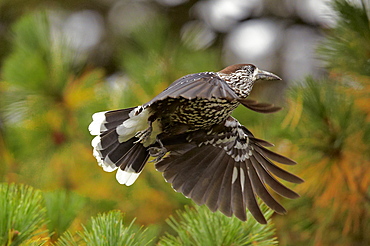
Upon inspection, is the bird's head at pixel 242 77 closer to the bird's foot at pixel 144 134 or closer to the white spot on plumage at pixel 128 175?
the bird's foot at pixel 144 134

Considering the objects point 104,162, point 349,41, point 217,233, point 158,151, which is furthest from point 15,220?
point 349,41

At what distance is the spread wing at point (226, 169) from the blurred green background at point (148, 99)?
21 centimetres

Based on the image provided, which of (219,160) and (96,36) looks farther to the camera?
(96,36)

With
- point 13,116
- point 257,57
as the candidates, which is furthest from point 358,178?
point 257,57

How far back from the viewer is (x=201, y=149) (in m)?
2.63

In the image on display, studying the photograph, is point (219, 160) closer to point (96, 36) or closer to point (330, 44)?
point (330, 44)

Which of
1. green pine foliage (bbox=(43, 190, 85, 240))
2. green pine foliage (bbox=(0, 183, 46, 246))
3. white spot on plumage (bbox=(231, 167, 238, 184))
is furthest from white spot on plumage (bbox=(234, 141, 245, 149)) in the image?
green pine foliage (bbox=(0, 183, 46, 246))

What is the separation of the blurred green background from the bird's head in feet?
0.57

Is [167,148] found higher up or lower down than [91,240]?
lower down

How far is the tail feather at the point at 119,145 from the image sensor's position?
2.48 m

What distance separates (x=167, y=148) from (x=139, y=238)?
0.86 metres

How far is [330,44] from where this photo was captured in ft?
8.22

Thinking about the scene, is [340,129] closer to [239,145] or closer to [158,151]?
[239,145]

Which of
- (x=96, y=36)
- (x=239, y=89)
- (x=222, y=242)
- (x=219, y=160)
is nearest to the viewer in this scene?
(x=222, y=242)
